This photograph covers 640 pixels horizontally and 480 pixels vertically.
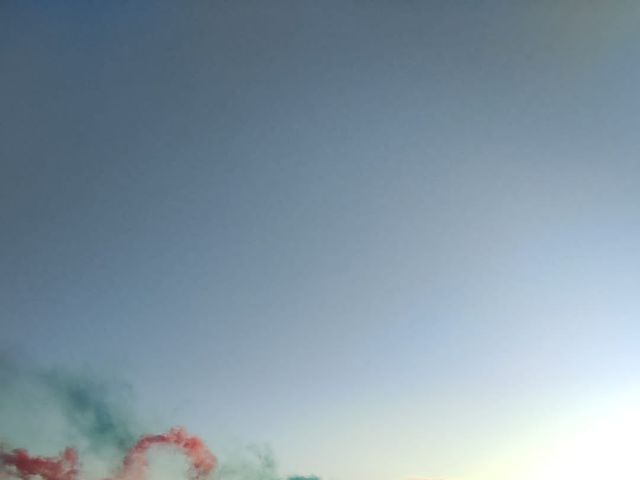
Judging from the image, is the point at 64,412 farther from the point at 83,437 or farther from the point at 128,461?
the point at 128,461

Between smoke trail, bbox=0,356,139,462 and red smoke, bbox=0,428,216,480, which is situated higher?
smoke trail, bbox=0,356,139,462

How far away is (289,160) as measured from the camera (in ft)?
10.7

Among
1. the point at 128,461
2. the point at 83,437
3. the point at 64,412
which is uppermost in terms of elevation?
the point at 64,412

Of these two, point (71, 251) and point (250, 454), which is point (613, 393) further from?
point (71, 251)

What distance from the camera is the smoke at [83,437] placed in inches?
109

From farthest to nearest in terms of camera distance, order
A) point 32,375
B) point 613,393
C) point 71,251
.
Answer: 1. point 613,393
2. point 71,251
3. point 32,375

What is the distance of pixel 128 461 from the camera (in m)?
2.82

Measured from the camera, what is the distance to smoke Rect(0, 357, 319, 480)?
2.77 meters

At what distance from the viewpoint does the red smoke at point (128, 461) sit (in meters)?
2.73

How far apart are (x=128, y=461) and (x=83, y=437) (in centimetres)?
25

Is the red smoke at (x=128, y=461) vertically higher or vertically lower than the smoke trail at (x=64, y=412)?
lower

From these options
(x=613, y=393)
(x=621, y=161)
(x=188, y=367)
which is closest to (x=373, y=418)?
(x=188, y=367)

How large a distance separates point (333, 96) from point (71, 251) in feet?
5.45

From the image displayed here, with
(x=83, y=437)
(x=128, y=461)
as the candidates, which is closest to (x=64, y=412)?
(x=83, y=437)
